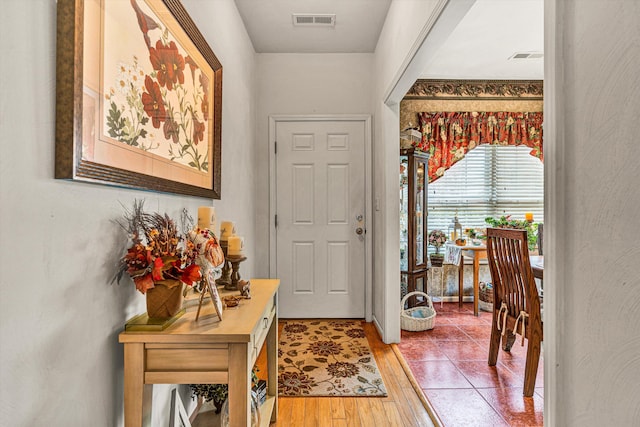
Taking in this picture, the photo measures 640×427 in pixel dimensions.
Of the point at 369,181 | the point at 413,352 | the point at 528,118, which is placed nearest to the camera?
the point at 413,352

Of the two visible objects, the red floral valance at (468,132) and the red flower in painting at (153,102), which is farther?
the red floral valance at (468,132)

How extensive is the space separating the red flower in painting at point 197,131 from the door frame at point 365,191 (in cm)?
173

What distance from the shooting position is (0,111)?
74 cm

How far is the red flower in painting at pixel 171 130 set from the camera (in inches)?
59.2

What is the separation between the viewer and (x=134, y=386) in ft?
3.58

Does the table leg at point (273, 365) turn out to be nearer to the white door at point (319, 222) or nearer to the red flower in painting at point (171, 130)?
the red flower in painting at point (171, 130)

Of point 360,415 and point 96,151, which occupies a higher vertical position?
point 96,151

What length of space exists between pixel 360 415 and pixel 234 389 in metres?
1.15

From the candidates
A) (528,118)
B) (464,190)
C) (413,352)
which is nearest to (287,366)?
(413,352)

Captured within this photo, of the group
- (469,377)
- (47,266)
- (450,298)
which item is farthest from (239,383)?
(450,298)

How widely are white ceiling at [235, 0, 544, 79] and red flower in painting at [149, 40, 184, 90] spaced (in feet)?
5.09

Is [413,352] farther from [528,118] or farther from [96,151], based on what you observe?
[528,118]

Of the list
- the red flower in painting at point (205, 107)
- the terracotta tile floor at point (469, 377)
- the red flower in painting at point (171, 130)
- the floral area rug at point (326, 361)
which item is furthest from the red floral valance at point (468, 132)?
the red flower in painting at point (171, 130)

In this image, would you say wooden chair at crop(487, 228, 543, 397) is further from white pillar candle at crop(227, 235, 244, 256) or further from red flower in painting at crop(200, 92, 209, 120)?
red flower in painting at crop(200, 92, 209, 120)
